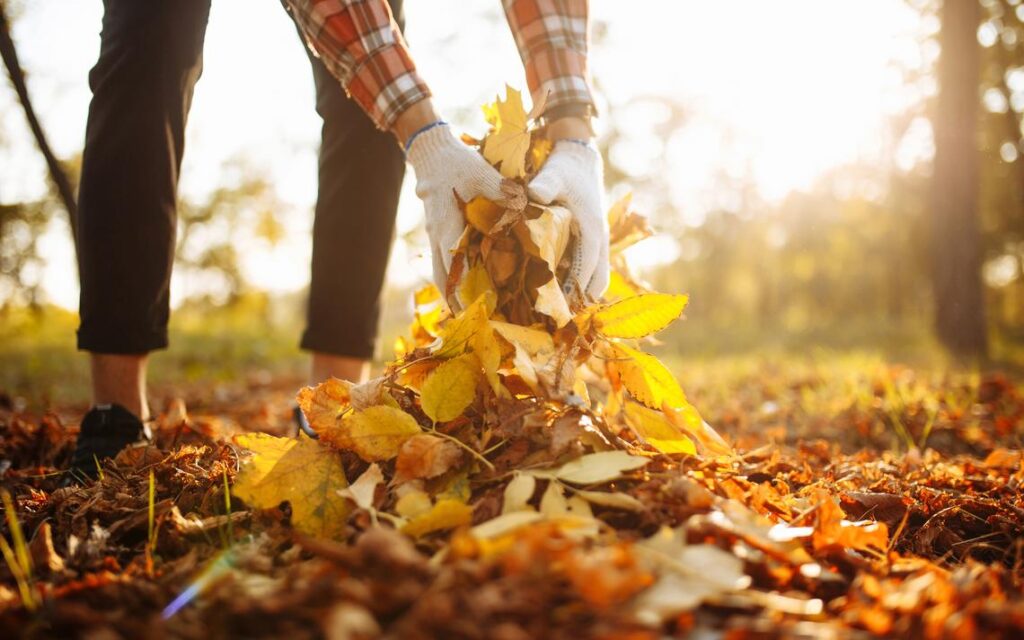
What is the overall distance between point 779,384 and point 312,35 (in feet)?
10.7

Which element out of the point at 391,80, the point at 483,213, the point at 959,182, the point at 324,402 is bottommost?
the point at 324,402

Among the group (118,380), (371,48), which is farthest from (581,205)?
(118,380)

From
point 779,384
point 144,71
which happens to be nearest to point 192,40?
Answer: point 144,71

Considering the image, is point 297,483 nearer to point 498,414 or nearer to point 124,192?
point 498,414

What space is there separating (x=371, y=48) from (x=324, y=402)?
810mm

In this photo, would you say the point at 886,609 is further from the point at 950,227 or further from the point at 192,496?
the point at 950,227

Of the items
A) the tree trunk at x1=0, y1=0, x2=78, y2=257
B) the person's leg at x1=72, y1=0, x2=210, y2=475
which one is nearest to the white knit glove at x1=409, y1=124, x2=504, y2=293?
the person's leg at x1=72, y1=0, x2=210, y2=475

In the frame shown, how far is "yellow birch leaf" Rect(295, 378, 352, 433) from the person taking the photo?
1.14 metres

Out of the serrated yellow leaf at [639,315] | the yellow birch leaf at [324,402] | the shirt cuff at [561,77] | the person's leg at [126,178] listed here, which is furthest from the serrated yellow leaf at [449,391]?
the person's leg at [126,178]

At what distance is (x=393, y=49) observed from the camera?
144cm

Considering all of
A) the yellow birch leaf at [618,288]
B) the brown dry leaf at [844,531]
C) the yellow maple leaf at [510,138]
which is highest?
the yellow maple leaf at [510,138]

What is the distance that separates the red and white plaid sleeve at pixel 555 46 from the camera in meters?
1.62

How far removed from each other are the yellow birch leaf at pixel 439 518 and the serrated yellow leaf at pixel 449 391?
252 millimetres

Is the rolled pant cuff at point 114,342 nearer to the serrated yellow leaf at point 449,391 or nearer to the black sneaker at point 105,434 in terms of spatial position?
the black sneaker at point 105,434
